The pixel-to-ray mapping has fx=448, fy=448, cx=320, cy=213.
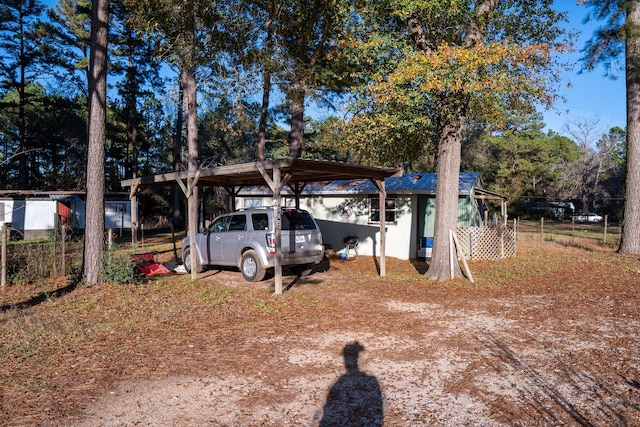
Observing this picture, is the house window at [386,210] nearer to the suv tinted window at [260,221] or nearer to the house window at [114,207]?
the suv tinted window at [260,221]

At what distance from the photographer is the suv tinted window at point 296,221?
10344 millimetres

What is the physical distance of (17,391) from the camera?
4281mm

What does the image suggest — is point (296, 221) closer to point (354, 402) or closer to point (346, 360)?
point (346, 360)

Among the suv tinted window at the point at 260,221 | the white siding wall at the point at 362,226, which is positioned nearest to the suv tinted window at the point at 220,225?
the suv tinted window at the point at 260,221

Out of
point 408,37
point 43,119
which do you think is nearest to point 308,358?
point 408,37

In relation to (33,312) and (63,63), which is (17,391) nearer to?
(33,312)

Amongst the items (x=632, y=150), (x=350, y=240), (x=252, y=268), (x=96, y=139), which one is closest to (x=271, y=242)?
(x=252, y=268)

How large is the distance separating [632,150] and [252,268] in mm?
13573

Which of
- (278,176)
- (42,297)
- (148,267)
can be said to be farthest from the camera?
(148,267)

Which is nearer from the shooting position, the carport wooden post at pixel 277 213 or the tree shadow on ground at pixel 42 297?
the tree shadow on ground at pixel 42 297

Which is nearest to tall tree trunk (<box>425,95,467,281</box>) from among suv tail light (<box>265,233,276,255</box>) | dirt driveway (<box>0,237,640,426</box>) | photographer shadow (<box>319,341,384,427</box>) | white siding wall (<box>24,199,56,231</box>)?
dirt driveway (<box>0,237,640,426</box>)

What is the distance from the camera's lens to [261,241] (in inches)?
401

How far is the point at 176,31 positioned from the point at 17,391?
421 inches

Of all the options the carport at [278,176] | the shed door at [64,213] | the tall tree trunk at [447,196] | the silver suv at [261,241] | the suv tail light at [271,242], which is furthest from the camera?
the shed door at [64,213]
